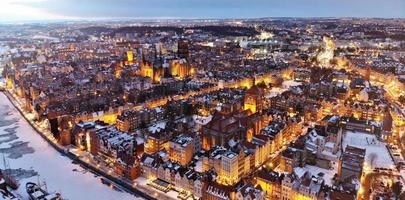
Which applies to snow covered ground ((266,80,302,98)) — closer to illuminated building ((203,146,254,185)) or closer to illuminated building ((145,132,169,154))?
illuminated building ((145,132,169,154))

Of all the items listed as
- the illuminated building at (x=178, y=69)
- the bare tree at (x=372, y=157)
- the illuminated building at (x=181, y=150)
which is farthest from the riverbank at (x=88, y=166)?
the illuminated building at (x=178, y=69)

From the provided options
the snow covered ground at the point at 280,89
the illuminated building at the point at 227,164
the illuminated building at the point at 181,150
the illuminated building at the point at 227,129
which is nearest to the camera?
the illuminated building at the point at 227,164

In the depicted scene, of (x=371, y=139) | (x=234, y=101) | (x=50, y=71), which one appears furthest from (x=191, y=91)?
(x=50, y=71)

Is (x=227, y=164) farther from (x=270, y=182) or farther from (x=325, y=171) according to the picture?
(x=325, y=171)

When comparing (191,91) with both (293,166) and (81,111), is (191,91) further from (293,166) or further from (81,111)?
(293,166)

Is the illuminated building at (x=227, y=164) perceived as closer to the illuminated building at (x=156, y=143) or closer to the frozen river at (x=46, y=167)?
the illuminated building at (x=156, y=143)

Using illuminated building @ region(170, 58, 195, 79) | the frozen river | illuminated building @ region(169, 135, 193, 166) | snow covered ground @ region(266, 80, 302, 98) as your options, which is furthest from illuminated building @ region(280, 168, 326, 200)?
illuminated building @ region(170, 58, 195, 79)
